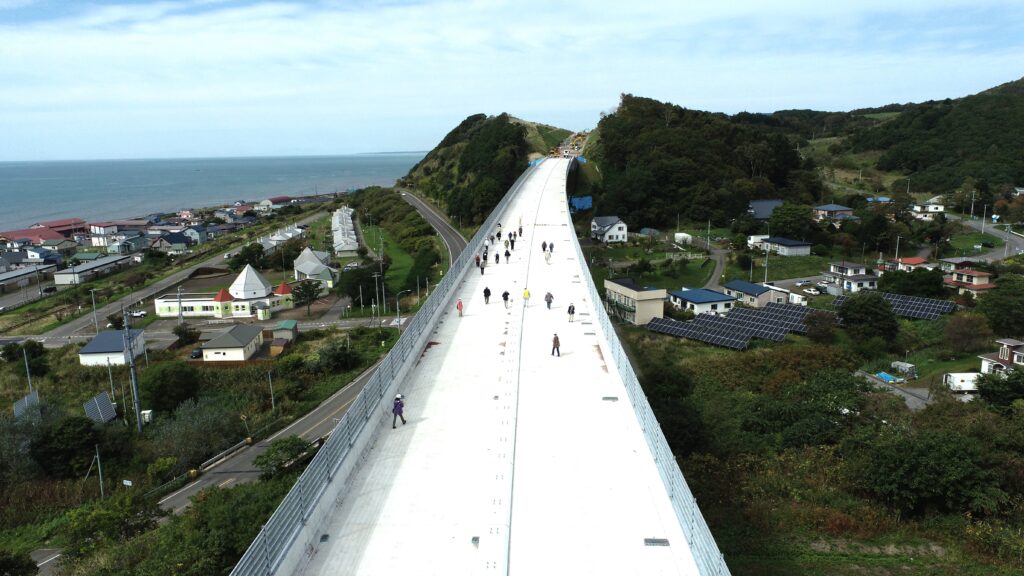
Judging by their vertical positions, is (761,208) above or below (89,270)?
above

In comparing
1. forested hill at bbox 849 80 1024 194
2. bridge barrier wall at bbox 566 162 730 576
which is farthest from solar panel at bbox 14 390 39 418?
forested hill at bbox 849 80 1024 194

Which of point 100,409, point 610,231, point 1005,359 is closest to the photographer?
point 1005,359

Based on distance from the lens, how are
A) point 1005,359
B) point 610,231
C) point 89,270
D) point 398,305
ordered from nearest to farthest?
point 1005,359 < point 398,305 < point 610,231 < point 89,270

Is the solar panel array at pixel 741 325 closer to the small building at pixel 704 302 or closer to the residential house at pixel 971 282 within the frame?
the small building at pixel 704 302

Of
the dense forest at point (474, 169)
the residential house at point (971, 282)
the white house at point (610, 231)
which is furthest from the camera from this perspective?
the dense forest at point (474, 169)

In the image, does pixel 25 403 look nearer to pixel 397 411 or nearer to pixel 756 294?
pixel 397 411

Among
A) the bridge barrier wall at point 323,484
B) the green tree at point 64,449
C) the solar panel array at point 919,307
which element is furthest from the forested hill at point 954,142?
the green tree at point 64,449

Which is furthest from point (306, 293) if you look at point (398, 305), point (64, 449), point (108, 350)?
point (64, 449)

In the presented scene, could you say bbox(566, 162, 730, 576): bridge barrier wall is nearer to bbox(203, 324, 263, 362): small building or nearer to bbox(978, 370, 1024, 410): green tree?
bbox(978, 370, 1024, 410): green tree
